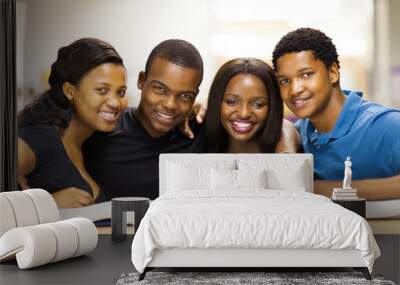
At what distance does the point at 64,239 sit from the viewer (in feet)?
17.7

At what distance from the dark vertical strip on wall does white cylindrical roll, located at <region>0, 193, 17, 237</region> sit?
183 centimetres

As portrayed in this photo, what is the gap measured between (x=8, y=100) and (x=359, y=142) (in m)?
3.85

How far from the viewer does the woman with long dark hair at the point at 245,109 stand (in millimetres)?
7184

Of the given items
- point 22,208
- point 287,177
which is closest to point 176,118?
point 287,177

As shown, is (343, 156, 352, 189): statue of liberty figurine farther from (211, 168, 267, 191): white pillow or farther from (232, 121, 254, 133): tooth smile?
(232, 121, 254, 133): tooth smile

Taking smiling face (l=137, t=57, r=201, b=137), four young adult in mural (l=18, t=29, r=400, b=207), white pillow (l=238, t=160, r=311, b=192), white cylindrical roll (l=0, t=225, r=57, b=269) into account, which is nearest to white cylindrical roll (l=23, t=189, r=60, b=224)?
white cylindrical roll (l=0, t=225, r=57, b=269)

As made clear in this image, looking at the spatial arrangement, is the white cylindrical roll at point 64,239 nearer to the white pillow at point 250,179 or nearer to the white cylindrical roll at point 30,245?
the white cylindrical roll at point 30,245

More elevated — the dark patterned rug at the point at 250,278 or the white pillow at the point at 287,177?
the white pillow at the point at 287,177

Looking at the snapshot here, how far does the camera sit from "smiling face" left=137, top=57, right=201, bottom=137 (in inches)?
285

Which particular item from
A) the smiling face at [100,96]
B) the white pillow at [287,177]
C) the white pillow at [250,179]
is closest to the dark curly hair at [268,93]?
the white pillow at [287,177]

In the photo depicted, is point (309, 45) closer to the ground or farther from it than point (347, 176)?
farther from it

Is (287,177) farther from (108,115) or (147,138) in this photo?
(108,115)

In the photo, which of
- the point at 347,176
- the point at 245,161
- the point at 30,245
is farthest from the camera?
the point at 245,161

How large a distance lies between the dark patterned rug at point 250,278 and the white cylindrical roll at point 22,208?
1070mm
